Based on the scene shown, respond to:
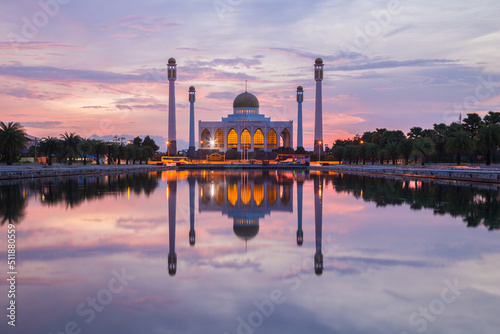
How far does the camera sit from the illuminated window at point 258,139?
11162cm

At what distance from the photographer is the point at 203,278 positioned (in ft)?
24.7

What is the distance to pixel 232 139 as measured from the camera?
369ft

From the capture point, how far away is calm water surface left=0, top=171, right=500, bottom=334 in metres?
5.81

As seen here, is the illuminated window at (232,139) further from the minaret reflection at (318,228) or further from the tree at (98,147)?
the minaret reflection at (318,228)

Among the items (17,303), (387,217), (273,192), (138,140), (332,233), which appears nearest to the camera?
(17,303)

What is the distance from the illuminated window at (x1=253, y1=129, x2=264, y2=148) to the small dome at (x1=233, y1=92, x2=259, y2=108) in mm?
6404

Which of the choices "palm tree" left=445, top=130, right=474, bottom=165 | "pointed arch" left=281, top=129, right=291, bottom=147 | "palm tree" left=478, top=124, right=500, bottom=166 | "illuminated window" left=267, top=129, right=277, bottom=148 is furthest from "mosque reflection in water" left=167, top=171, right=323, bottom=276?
"pointed arch" left=281, top=129, right=291, bottom=147

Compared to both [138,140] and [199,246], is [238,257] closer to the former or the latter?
[199,246]

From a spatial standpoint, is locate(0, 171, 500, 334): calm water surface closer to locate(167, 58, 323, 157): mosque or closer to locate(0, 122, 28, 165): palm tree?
locate(0, 122, 28, 165): palm tree

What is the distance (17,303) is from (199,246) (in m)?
4.26

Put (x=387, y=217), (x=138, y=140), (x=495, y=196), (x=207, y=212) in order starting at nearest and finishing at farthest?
1. (x=387, y=217)
2. (x=207, y=212)
3. (x=495, y=196)
4. (x=138, y=140)

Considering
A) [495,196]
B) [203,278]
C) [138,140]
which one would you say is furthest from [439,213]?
[138,140]

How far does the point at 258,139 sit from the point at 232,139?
625 centimetres

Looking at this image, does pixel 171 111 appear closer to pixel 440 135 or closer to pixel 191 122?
pixel 191 122
